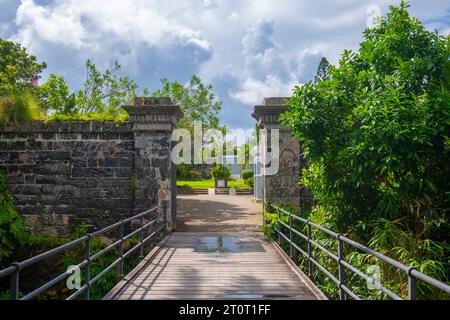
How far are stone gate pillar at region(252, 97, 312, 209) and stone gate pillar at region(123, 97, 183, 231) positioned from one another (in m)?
2.13

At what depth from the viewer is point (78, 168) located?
29.8 feet

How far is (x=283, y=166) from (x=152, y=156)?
2.98m

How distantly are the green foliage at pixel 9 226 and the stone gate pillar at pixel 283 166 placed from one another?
213 inches

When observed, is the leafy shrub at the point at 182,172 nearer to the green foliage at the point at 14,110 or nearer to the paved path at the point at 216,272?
the paved path at the point at 216,272

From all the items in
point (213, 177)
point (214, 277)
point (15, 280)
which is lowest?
point (214, 277)

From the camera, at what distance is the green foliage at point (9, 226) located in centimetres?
822

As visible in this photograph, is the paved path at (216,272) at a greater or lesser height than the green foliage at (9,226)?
lesser

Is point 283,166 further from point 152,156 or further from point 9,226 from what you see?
point 9,226

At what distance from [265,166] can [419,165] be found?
150 inches

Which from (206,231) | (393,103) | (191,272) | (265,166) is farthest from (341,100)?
(206,231)

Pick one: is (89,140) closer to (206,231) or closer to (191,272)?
(206,231)

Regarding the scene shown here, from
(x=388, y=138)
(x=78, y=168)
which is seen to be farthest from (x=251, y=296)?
(x=78, y=168)

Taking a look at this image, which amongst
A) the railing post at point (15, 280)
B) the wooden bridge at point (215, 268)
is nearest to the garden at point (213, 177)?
the wooden bridge at point (215, 268)
